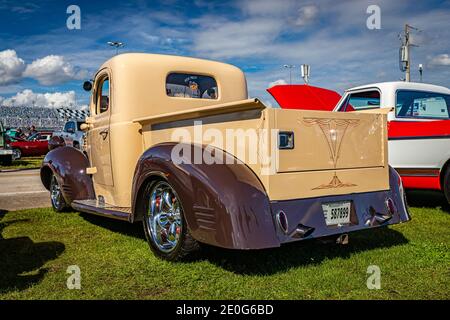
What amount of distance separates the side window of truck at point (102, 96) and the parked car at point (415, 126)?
133 inches

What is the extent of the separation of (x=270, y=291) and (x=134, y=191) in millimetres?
1656

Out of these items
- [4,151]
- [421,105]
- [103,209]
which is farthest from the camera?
[4,151]

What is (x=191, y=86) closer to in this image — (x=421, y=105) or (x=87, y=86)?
(x=87, y=86)

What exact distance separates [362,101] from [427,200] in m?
2.04

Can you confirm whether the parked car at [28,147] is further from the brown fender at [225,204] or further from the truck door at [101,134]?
the brown fender at [225,204]

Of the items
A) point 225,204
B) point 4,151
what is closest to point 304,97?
point 225,204

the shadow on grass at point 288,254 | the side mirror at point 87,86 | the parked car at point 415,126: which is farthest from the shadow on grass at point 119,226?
the parked car at point 415,126

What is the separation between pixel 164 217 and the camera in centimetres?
392

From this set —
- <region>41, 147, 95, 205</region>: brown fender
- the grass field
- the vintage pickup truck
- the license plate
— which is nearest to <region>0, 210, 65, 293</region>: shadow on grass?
the grass field

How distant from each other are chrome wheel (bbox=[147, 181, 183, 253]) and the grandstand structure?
34.2 ft

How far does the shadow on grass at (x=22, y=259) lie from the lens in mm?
3475

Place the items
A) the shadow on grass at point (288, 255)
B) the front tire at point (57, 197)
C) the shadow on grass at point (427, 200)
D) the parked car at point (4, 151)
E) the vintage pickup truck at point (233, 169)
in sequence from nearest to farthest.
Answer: the vintage pickup truck at point (233, 169), the shadow on grass at point (288, 255), the front tire at point (57, 197), the shadow on grass at point (427, 200), the parked car at point (4, 151)

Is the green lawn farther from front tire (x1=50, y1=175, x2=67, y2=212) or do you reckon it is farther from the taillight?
the taillight

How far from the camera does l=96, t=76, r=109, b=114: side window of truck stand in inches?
205
